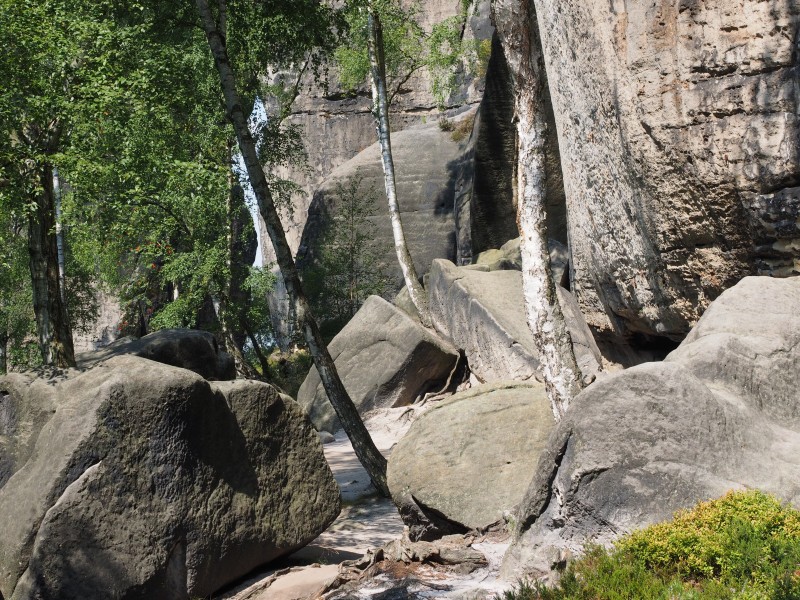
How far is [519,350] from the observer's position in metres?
13.5

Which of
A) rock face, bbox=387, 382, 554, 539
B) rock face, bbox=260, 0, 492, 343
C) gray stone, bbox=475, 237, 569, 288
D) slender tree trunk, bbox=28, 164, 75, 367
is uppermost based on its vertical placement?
rock face, bbox=260, 0, 492, 343

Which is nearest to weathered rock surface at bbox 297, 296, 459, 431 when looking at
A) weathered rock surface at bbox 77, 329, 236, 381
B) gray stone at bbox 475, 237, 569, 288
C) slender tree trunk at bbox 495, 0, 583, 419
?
weathered rock surface at bbox 77, 329, 236, 381

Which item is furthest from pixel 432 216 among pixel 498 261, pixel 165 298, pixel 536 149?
pixel 536 149

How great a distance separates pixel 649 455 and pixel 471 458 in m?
3.05

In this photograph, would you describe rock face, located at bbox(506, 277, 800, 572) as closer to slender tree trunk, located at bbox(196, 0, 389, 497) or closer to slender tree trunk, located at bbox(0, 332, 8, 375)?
slender tree trunk, located at bbox(196, 0, 389, 497)

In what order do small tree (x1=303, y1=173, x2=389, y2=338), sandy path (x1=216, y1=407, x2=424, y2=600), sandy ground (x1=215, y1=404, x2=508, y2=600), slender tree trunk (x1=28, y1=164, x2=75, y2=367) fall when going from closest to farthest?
1. sandy ground (x1=215, y1=404, x2=508, y2=600)
2. sandy path (x1=216, y1=407, x2=424, y2=600)
3. slender tree trunk (x1=28, y1=164, x2=75, y2=367)
4. small tree (x1=303, y1=173, x2=389, y2=338)

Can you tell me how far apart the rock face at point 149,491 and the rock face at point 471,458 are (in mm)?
1052

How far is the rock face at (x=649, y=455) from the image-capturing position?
5195mm

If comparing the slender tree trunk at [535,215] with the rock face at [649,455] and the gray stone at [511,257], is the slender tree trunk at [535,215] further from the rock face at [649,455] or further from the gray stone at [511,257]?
the gray stone at [511,257]

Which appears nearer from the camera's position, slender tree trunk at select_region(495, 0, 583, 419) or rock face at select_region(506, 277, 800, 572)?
rock face at select_region(506, 277, 800, 572)

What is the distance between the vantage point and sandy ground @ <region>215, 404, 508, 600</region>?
20.4 feet

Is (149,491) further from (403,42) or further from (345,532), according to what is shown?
(403,42)

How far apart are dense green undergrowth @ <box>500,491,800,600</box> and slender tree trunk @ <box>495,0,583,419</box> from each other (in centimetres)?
324

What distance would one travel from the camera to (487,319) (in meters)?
14.3
